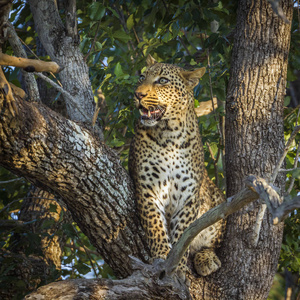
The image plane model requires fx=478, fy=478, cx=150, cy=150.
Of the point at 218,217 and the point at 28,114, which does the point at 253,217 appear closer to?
the point at 218,217

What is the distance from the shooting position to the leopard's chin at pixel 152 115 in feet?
14.0

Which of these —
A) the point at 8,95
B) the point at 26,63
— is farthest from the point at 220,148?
the point at 26,63

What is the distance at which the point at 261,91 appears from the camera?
4.34 m

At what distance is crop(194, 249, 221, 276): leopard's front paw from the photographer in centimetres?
428

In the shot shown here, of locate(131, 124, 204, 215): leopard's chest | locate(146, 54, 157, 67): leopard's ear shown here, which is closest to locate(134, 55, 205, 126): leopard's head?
locate(131, 124, 204, 215): leopard's chest

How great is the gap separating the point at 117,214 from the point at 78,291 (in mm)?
805

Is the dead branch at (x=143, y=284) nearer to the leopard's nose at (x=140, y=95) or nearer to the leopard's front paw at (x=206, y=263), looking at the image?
the leopard's front paw at (x=206, y=263)

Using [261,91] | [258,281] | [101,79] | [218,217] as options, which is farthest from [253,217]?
[101,79]

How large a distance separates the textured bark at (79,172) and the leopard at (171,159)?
0.34 metres

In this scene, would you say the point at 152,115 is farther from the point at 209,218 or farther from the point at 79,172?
the point at 209,218

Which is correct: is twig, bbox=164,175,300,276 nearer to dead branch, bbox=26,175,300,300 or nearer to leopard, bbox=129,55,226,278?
dead branch, bbox=26,175,300,300

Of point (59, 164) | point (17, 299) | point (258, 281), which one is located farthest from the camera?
point (17, 299)

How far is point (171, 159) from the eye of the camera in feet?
14.6

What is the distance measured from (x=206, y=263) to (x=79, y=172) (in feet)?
5.28
